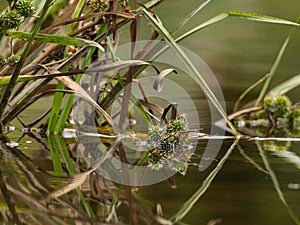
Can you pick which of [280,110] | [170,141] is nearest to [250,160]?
[170,141]

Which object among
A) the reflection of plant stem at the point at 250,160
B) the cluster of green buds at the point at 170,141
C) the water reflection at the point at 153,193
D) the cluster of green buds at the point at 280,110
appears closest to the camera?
the water reflection at the point at 153,193

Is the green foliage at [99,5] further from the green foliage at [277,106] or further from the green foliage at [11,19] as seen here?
the green foliage at [277,106]

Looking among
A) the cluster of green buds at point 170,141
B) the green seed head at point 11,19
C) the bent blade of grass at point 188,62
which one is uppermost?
the green seed head at point 11,19

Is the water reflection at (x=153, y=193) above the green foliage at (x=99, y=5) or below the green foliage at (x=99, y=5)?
below

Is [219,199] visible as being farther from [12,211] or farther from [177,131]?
[177,131]

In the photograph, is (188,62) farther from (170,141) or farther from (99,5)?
(99,5)

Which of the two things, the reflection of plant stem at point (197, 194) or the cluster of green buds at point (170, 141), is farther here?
the cluster of green buds at point (170, 141)

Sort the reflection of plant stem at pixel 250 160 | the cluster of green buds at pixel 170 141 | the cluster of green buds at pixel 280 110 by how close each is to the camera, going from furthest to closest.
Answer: the cluster of green buds at pixel 280 110
the cluster of green buds at pixel 170 141
the reflection of plant stem at pixel 250 160

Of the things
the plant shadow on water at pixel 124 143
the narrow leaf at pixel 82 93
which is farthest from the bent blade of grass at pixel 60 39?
the narrow leaf at pixel 82 93

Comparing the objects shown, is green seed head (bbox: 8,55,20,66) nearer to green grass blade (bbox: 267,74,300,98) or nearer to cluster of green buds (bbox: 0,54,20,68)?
cluster of green buds (bbox: 0,54,20,68)

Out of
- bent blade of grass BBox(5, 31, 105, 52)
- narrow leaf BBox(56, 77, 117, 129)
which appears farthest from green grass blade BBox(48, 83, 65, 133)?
bent blade of grass BBox(5, 31, 105, 52)
